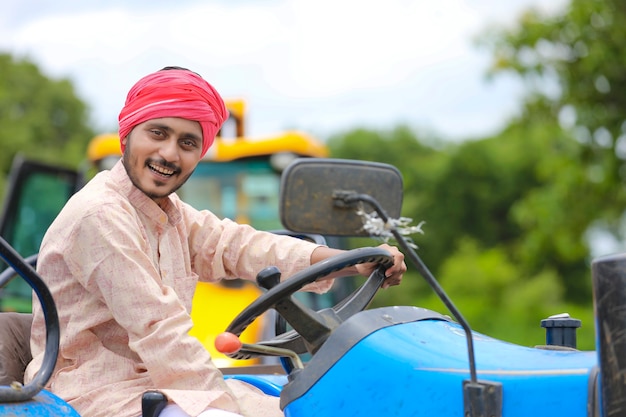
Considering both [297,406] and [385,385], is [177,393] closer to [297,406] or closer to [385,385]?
[297,406]

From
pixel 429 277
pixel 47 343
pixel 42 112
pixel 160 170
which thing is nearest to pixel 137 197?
pixel 160 170

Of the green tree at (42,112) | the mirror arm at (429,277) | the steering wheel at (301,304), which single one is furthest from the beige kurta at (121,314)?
the green tree at (42,112)

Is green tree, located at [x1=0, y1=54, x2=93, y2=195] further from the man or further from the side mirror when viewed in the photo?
the side mirror

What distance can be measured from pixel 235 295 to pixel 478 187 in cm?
3224

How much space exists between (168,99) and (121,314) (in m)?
0.55

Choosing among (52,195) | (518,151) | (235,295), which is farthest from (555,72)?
(518,151)

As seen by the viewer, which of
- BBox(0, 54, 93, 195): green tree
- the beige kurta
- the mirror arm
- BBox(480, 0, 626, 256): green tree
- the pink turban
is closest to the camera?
the mirror arm

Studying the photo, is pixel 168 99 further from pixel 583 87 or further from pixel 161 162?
pixel 583 87

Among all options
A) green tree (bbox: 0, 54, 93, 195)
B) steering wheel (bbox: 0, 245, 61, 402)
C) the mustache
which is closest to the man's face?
the mustache

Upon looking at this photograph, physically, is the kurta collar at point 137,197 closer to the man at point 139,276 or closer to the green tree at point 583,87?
the man at point 139,276

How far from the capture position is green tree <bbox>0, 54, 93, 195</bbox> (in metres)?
30.2

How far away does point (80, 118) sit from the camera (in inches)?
1313

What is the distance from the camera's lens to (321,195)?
2.11 meters

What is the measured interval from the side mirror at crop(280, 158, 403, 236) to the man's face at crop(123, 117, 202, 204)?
0.44 meters
